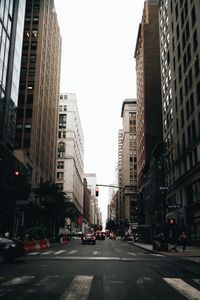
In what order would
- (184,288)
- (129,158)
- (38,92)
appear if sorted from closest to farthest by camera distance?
(184,288) < (38,92) < (129,158)

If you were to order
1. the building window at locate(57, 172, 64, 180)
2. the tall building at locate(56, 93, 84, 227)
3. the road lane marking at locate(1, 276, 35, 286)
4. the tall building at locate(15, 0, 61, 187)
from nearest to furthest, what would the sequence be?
the road lane marking at locate(1, 276, 35, 286)
the tall building at locate(15, 0, 61, 187)
the tall building at locate(56, 93, 84, 227)
the building window at locate(57, 172, 64, 180)

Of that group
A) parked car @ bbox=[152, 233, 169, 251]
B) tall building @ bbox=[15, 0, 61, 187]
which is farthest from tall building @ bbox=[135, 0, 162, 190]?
parked car @ bbox=[152, 233, 169, 251]

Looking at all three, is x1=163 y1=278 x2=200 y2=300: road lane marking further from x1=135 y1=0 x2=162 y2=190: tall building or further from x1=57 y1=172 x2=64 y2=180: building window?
x1=57 y1=172 x2=64 y2=180: building window

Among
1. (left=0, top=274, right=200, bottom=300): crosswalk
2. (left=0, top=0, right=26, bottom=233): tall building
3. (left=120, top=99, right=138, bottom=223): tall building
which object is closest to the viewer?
(left=0, top=274, right=200, bottom=300): crosswalk

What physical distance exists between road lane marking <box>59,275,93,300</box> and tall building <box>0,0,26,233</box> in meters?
29.3

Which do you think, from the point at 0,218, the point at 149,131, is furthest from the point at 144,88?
the point at 0,218

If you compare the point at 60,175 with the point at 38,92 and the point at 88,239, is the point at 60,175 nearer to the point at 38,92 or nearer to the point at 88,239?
the point at 38,92

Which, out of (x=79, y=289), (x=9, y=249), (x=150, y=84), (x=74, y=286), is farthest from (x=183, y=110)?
(x=150, y=84)

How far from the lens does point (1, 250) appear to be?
666 inches

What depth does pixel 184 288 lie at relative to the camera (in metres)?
9.64

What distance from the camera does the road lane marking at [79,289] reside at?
8.05 m

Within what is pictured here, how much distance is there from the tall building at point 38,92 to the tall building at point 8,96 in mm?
19384

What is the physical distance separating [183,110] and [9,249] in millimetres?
35297

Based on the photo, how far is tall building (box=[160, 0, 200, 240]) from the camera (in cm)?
4078
